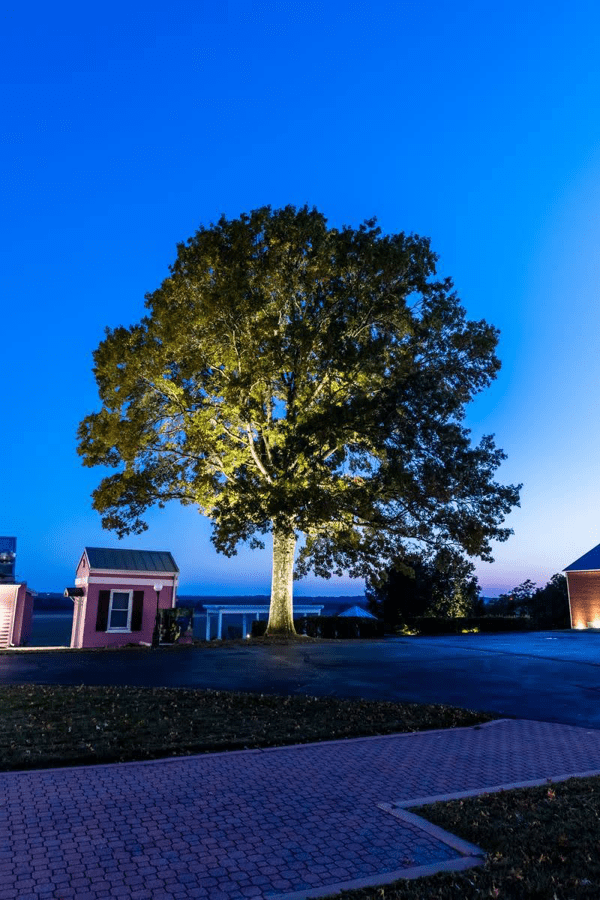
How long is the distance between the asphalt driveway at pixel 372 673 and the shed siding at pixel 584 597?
70.8 feet

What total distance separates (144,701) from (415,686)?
15.3 ft

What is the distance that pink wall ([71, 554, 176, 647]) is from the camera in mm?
29703

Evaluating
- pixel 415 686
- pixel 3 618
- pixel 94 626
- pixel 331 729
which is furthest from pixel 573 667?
pixel 3 618

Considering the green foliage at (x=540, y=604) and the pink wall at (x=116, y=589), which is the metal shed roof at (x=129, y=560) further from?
the green foliage at (x=540, y=604)

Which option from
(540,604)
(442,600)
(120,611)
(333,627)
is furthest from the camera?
(540,604)

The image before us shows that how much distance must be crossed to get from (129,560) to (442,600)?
1974 cm

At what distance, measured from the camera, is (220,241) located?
21797 mm

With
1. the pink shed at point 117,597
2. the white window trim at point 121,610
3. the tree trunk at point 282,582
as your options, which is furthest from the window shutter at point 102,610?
the tree trunk at point 282,582

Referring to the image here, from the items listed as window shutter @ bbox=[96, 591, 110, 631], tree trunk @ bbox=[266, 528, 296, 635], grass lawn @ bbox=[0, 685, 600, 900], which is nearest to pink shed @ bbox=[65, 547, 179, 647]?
window shutter @ bbox=[96, 591, 110, 631]

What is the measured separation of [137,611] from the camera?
3075 centimetres

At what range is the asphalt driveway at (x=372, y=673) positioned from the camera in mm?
10586

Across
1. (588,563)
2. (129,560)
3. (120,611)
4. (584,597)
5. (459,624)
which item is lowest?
(459,624)

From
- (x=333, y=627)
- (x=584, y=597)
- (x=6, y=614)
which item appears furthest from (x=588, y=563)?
(x=6, y=614)

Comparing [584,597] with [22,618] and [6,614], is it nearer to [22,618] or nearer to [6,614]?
[22,618]
